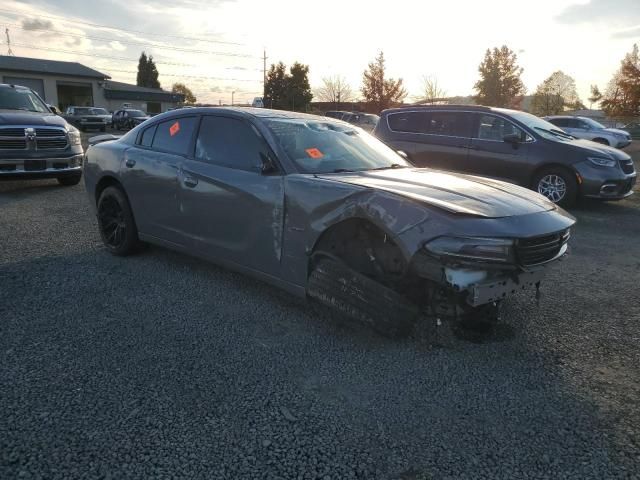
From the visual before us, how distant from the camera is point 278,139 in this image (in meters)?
3.87

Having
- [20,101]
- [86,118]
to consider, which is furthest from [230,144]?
[86,118]

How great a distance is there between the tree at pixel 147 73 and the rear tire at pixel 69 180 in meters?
75.5

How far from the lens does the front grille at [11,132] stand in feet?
27.9

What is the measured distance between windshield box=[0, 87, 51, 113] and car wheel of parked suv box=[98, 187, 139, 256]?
19.7 feet

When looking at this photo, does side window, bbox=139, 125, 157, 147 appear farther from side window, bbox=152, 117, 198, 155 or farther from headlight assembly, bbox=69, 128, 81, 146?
headlight assembly, bbox=69, 128, 81, 146

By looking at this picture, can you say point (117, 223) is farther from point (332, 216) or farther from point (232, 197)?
point (332, 216)

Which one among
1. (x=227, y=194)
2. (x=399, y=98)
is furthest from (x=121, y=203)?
(x=399, y=98)

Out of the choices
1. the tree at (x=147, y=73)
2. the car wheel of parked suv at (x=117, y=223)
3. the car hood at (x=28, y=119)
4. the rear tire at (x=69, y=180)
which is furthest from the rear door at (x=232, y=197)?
the tree at (x=147, y=73)

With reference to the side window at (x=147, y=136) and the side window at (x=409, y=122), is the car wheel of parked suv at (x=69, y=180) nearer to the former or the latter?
the side window at (x=147, y=136)

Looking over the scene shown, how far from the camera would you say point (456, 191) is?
3324 mm

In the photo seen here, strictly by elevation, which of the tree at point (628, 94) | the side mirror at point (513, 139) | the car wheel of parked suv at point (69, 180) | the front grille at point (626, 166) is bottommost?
the car wheel of parked suv at point (69, 180)

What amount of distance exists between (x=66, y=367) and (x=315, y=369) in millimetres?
1477

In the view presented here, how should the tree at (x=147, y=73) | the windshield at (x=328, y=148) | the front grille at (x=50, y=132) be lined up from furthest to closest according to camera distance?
the tree at (x=147, y=73), the front grille at (x=50, y=132), the windshield at (x=328, y=148)

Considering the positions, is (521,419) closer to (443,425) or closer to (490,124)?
(443,425)
